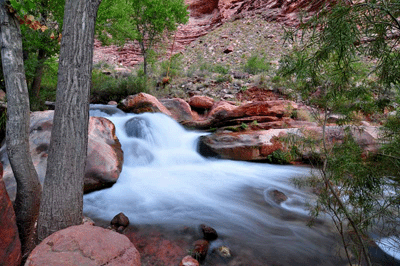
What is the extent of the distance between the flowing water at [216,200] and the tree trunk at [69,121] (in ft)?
4.73

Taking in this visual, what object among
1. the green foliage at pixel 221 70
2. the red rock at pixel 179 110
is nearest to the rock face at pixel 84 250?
the red rock at pixel 179 110

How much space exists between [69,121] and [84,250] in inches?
47.5

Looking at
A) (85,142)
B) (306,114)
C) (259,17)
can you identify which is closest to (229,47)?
(259,17)

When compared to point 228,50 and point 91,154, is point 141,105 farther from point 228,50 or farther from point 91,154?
point 228,50

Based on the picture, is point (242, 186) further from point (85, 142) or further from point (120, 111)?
point (120, 111)

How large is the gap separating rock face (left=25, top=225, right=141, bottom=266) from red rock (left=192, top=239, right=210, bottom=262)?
40.4 inches

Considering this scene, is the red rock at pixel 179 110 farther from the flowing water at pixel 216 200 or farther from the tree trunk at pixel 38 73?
the tree trunk at pixel 38 73

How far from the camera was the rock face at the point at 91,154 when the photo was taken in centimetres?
394

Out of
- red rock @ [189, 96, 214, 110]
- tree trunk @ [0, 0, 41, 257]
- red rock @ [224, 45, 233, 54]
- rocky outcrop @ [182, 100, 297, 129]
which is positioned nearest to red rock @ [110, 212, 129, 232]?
tree trunk @ [0, 0, 41, 257]

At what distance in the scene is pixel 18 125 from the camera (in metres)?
2.21

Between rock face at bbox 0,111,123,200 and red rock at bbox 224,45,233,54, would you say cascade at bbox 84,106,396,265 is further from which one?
red rock at bbox 224,45,233,54

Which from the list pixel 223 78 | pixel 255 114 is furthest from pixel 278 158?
pixel 223 78

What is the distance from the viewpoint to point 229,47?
19844 millimetres

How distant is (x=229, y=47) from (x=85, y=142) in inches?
776
